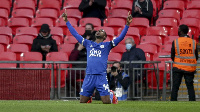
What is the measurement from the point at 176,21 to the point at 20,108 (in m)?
8.37

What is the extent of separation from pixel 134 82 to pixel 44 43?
310 cm

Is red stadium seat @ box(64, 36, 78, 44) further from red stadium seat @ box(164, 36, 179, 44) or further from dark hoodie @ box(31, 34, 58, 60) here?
red stadium seat @ box(164, 36, 179, 44)

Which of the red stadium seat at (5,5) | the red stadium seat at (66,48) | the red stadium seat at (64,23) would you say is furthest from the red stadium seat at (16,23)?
the red stadium seat at (66,48)

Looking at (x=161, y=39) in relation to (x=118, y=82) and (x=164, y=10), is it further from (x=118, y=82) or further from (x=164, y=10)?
(x=118, y=82)

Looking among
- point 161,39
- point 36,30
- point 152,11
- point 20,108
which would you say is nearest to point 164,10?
point 152,11

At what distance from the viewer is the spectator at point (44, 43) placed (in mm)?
14203

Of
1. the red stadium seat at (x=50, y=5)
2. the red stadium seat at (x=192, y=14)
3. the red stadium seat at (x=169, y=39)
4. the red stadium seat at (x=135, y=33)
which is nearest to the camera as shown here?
the red stadium seat at (x=169, y=39)

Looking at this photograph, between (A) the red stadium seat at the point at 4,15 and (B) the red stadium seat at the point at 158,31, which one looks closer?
(B) the red stadium seat at the point at 158,31

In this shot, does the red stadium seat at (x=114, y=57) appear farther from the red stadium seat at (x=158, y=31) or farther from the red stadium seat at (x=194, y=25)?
the red stadium seat at (x=194, y=25)

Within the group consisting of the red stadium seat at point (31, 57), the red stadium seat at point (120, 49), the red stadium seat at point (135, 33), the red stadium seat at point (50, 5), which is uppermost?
the red stadium seat at point (50, 5)

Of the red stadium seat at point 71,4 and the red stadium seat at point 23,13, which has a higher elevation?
the red stadium seat at point 71,4

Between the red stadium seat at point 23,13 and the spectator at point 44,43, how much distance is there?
7.40 ft

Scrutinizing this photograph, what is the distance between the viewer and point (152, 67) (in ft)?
43.1

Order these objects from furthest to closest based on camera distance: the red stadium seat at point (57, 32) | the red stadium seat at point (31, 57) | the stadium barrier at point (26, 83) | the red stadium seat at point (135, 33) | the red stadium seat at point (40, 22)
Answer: the red stadium seat at point (40, 22) < the red stadium seat at point (57, 32) < the red stadium seat at point (135, 33) < the red stadium seat at point (31, 57) < the stadium barrier at point (26, 83)
